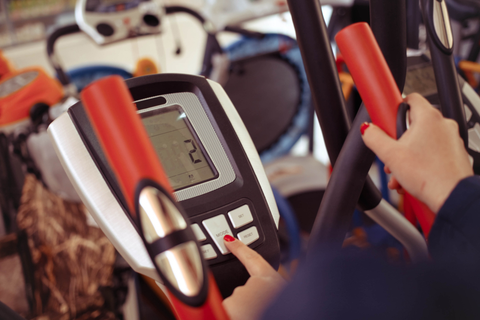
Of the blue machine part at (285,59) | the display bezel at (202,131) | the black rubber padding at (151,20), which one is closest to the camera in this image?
the display bezel at (202,131)

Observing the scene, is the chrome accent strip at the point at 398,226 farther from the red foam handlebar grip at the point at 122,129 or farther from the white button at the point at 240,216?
the red foam handlebar grip at the point at 122,129

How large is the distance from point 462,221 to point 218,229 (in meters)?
0.24

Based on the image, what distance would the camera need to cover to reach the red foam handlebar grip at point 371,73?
1.06 feet

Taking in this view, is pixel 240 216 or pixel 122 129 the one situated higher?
pixel 122 129

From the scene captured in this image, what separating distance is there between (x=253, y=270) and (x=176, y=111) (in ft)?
0.72

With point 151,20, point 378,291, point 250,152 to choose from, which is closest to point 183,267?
point 378,291

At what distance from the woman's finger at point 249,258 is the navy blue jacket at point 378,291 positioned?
72mm

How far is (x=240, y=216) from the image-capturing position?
426 mm

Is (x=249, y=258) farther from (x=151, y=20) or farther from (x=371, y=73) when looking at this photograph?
(x=151, y=20)

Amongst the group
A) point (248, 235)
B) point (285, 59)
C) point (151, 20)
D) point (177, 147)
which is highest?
point (151, 20)

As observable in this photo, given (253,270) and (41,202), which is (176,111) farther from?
(41,202)

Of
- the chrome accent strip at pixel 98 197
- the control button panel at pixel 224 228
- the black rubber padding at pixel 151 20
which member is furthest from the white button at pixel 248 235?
the black rubber padding at pixel 151 20

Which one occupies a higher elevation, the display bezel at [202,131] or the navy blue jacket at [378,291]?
the display bezel at [202,131]

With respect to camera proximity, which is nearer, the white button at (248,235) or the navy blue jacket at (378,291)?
the navy blue jacket at (378,291)
